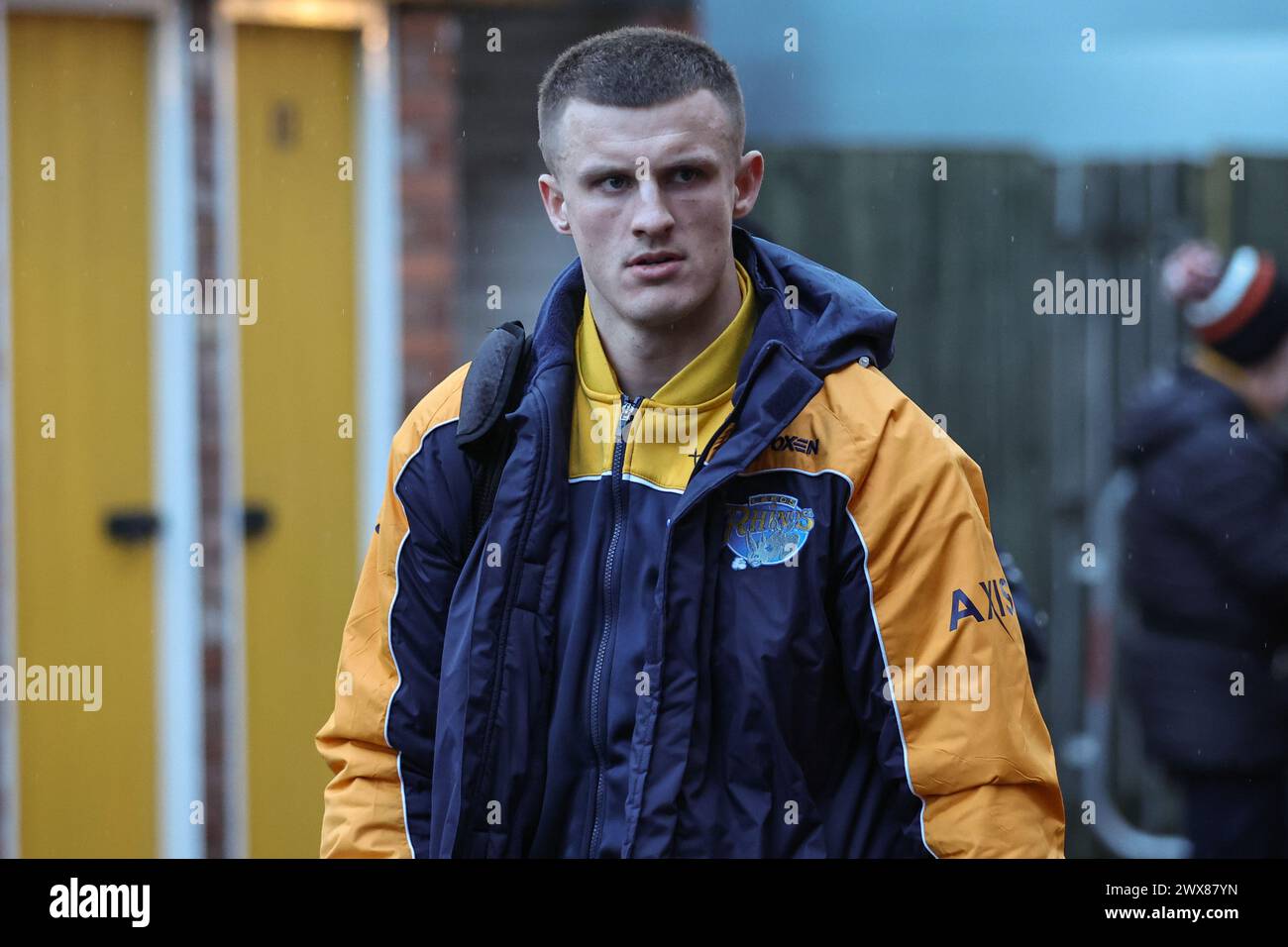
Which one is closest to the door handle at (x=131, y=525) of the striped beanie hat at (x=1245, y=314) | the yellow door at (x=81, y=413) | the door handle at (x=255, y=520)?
the yellow door at (x=81, y=413)

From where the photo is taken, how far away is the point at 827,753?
8.09 feet

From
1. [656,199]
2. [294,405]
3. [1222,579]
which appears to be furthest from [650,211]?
[294,405]

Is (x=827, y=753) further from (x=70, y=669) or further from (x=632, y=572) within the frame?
(x=70, y=669)

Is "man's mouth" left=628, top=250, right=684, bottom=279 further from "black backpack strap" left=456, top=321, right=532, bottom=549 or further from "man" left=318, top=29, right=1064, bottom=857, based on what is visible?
"black backpack strap" left=456, top=321, right=532, bottom=549

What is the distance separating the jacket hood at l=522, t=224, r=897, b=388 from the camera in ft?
8.23

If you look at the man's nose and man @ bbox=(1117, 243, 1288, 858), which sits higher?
the man's nose

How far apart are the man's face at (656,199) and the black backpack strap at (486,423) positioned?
0.21m

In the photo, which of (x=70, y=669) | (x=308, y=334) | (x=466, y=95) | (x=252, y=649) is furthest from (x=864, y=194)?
(x=70, y=669)

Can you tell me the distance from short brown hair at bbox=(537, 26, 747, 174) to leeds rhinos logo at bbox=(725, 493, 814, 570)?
1.96 ft

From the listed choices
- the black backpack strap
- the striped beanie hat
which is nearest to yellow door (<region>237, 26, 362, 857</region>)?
the black backpack strap

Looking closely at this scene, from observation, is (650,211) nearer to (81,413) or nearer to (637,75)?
(637,75)

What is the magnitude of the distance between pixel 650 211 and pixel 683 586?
60 centimetres

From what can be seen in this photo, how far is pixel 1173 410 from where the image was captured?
4.34m

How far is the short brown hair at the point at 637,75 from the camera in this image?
2.55 m
